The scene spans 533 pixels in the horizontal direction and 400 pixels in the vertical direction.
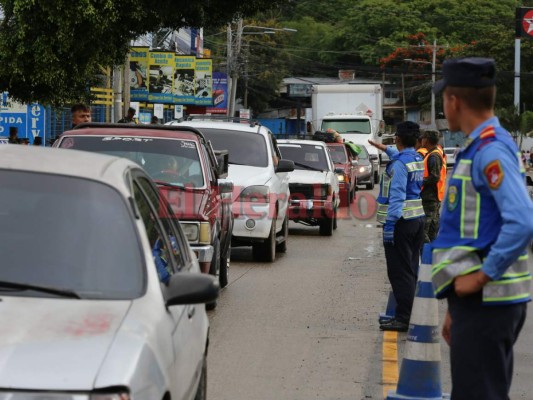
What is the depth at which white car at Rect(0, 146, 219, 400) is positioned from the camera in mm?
4141

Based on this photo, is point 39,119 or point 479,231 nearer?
point 479,231

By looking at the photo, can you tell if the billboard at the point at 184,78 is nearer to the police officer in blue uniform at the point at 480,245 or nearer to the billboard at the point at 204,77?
the billboard at the point at 204,77

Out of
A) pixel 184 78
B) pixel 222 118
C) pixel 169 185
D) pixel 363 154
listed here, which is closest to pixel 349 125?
pixel 363 154

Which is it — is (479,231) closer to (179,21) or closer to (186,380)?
(186,380)

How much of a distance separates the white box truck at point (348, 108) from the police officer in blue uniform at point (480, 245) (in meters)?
42.8

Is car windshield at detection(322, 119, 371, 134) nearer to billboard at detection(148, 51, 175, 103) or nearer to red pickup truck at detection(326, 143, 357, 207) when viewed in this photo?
billboard at detection(148, 51, 175, 103)

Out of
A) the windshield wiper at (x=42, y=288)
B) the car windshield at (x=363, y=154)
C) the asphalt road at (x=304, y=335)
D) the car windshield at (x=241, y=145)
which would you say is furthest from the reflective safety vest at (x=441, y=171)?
the car windshield at (x=363, y=154)

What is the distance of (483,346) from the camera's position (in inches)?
194

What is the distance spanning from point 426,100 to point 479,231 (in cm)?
10036

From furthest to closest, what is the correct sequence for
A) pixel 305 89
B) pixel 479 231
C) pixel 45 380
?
pixel 305 89 < pixel 479 231 < pixel 45 380

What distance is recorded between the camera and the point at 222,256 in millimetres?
13484

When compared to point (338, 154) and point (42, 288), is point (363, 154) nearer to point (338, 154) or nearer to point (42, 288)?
point (338, 154)

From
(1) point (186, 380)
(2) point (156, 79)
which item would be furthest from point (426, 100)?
(1) point (186, 380)

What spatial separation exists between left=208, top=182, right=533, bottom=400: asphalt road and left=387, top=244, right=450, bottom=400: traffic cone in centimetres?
82
